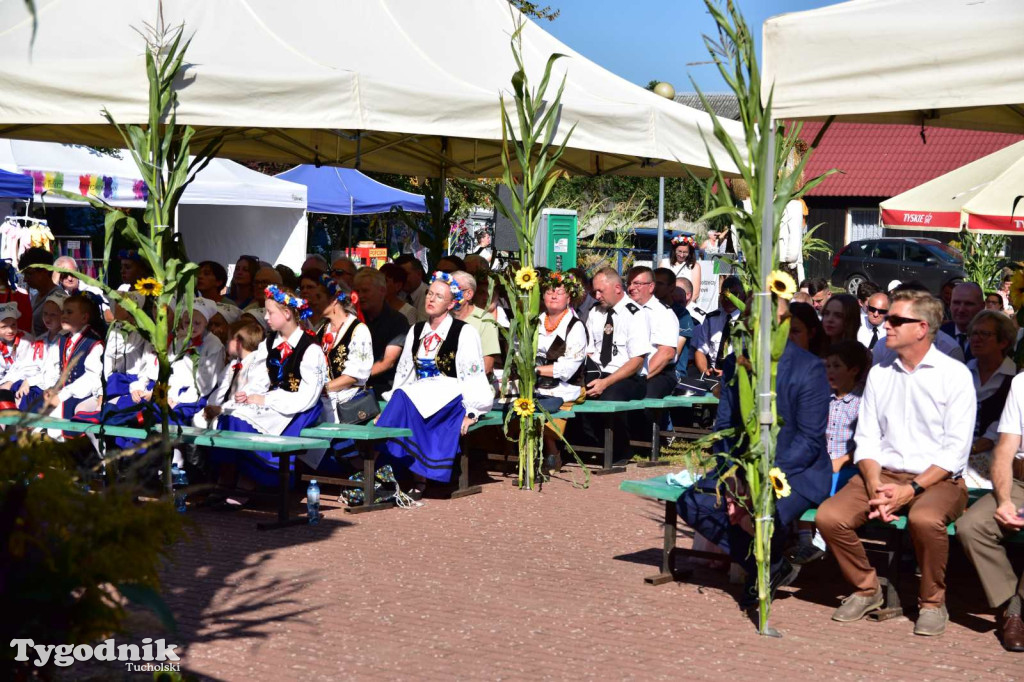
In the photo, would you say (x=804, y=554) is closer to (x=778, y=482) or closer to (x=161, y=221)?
(x=778, y=482)

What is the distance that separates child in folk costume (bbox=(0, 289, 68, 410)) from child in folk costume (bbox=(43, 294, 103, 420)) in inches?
4.2

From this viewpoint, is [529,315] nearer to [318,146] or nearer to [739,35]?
[739,35]

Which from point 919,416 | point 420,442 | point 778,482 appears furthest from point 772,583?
point 420,442

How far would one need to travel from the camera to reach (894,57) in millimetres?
5707

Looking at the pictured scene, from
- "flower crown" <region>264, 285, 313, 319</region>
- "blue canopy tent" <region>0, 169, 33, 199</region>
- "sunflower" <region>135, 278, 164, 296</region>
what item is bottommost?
"flower crown" <region>264, 285, 313, 319</region>

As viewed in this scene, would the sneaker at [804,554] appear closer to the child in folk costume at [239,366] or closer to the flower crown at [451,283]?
the flower crown at [451,283]

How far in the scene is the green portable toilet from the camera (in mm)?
18375

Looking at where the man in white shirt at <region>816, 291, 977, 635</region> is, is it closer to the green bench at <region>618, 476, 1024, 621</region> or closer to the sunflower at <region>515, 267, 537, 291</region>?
the green bench at <region>618, 476, 1024, 621</region>

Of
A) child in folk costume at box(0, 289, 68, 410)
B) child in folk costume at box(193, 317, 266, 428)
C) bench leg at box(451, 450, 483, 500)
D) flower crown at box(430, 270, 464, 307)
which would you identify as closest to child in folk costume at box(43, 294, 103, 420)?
child in folk costume at box(0, 289, 68, 410)

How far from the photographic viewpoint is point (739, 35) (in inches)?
224

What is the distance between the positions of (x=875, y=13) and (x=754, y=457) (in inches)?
80.7

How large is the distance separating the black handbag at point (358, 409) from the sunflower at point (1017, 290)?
434 centimetres

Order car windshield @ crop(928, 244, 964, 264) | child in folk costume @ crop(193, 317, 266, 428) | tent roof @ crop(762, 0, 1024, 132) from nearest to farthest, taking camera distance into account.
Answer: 1. tent roof @ crop(762, 0, 1024, 132)
2. child in folk costume @ crop(193, 317, 266, 428)
3. car windshield @ crop(928, 244, 964, 264)

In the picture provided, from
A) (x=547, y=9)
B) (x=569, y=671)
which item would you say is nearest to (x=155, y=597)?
(x=569, y=671)
